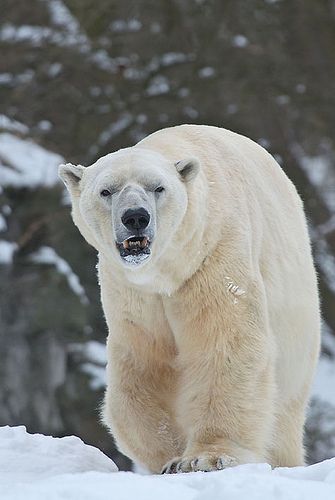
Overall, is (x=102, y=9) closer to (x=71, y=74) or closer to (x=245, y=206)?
(x=71, y=74)

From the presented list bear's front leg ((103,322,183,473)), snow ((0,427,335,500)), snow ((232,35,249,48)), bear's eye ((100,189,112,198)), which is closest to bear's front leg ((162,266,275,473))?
bear's front leg ((103,322,183,473))

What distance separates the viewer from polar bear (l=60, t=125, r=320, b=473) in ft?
14.0

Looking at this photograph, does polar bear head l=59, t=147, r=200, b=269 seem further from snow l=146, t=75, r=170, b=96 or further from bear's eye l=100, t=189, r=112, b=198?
snow l=146, t=75, r=170, b=96

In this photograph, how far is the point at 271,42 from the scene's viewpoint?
15.6m

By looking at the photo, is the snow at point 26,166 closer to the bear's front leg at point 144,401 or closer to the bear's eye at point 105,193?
the bear's front leg at point 144,401

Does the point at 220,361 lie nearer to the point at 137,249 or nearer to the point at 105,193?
the point at 137,249

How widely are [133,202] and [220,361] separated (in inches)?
29.1

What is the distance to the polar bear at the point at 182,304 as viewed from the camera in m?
4.28

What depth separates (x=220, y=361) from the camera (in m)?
4.44

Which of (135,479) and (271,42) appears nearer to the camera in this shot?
(135,479)

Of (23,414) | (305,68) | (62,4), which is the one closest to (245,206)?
(23,414)

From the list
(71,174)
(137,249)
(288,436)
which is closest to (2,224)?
(288,436)

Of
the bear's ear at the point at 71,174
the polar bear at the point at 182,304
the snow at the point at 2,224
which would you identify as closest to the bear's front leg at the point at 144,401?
the polar bear at the point at 182,304

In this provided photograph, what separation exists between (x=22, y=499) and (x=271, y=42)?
42.8 feet
